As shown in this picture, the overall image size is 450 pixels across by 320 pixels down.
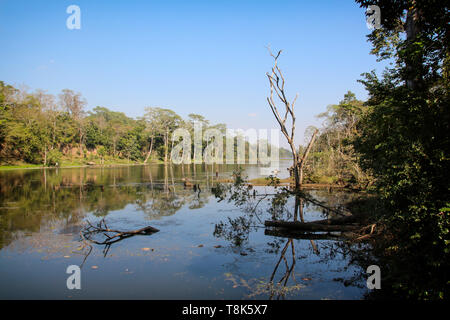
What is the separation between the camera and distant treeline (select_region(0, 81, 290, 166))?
1738 inches

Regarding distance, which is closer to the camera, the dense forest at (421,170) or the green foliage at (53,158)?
the dense forest at (421,170)

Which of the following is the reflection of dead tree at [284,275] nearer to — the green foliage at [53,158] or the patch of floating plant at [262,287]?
the patch of floating plant at [262,287]

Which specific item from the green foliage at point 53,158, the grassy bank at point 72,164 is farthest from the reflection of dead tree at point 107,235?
the green foliage at point 53,158

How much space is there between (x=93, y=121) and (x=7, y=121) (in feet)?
76.1

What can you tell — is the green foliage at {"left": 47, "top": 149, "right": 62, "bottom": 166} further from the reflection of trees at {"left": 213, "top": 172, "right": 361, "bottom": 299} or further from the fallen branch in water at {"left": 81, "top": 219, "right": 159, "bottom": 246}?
the fallen branch in water at {"left": 81, "top": 219, "right": 159, "bottom": 246}

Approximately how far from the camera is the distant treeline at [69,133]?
145 ft

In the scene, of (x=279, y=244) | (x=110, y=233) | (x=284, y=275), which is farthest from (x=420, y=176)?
(x=110, y=233)

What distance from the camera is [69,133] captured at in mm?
54469

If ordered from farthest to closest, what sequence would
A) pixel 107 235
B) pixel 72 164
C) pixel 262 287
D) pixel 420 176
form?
pixel 72 164 < pixel 107 235 < pixel 262 287 < pixel 420 176

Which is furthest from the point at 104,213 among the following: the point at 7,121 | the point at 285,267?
the point at 7,121
